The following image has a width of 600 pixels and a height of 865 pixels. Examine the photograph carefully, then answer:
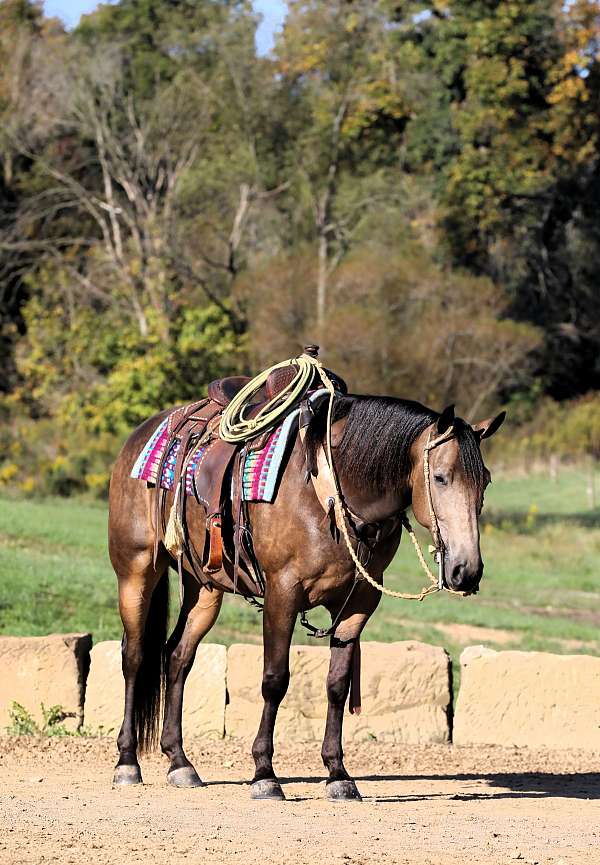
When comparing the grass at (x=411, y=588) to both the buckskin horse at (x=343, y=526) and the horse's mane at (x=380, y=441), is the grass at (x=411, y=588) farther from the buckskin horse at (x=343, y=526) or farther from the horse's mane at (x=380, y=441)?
the horse's mane at (x=380, y=441)

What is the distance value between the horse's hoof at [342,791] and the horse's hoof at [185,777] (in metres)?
0.87

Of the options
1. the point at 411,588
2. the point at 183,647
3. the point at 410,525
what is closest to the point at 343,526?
the point at 410,525

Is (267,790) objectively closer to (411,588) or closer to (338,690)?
(338,690)

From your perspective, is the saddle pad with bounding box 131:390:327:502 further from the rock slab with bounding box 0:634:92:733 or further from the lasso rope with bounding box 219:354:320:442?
the rock slab with bounding box 0:634:92:733

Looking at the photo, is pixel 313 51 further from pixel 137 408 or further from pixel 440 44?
pixel 137 408

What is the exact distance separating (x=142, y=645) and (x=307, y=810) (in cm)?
183

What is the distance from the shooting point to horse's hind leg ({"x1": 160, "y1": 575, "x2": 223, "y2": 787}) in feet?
25.9

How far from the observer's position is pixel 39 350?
3250 centimetres

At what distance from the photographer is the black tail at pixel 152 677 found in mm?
8148

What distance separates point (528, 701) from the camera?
9.30 metres

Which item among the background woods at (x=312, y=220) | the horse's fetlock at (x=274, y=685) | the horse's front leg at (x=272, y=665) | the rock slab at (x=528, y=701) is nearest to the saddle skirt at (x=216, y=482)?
the horse's front leg at (x=272, y=665)

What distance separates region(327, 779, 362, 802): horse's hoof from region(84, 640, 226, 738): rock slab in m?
2.24

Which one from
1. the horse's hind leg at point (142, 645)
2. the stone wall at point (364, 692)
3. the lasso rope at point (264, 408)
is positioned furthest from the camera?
the stone wall at point (364, 692)

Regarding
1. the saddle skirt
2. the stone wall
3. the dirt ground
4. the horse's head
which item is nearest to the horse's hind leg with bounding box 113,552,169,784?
the saddle skirt
